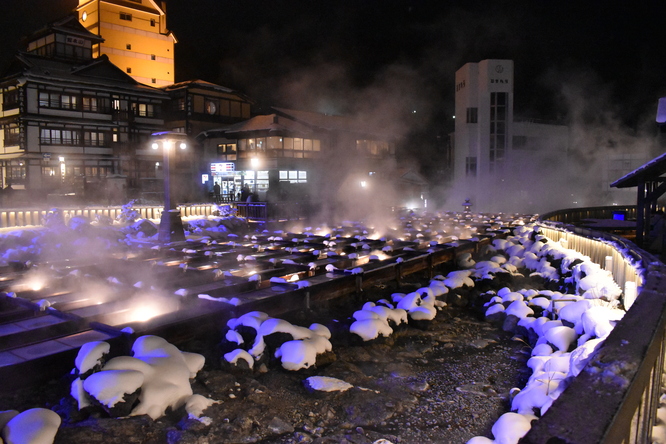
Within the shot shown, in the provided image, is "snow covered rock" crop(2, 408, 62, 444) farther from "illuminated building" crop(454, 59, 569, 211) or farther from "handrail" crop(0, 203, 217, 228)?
"illuminated building" crop(454, 59, 569, 211)

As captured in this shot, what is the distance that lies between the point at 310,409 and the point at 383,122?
96.6ft

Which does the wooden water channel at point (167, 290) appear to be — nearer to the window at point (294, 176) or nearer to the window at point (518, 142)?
the window at point (294, 176)

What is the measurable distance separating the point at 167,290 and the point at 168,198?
16.9 ft

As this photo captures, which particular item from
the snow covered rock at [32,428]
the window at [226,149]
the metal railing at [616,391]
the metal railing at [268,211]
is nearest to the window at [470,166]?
the metal railing at [268,211]

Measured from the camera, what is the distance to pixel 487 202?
29.3 m

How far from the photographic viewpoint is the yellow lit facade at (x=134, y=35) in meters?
36.7

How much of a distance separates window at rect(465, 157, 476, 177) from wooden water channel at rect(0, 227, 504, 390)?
61.4 feet

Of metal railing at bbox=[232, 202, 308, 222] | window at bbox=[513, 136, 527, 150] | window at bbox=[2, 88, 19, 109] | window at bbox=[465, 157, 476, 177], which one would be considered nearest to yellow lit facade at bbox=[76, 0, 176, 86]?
window at bbox=[2, 88, 19, 109]

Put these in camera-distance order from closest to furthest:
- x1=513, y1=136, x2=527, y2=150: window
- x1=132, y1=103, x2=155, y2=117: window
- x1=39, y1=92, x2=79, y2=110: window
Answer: x1=39, y1=92, x2=79, y2=110: window → x1=132, y1=103, x2=155, y2=117: window → x1=513, y1=136, x2=527, y2=150: window

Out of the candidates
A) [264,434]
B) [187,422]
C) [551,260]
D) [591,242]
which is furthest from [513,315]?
[187,422]

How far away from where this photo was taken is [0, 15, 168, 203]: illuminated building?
24672mm

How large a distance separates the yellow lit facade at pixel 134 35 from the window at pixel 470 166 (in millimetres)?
28414

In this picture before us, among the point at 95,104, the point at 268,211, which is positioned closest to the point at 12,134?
the point at 95,104

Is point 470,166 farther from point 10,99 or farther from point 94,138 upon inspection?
point 10,99
